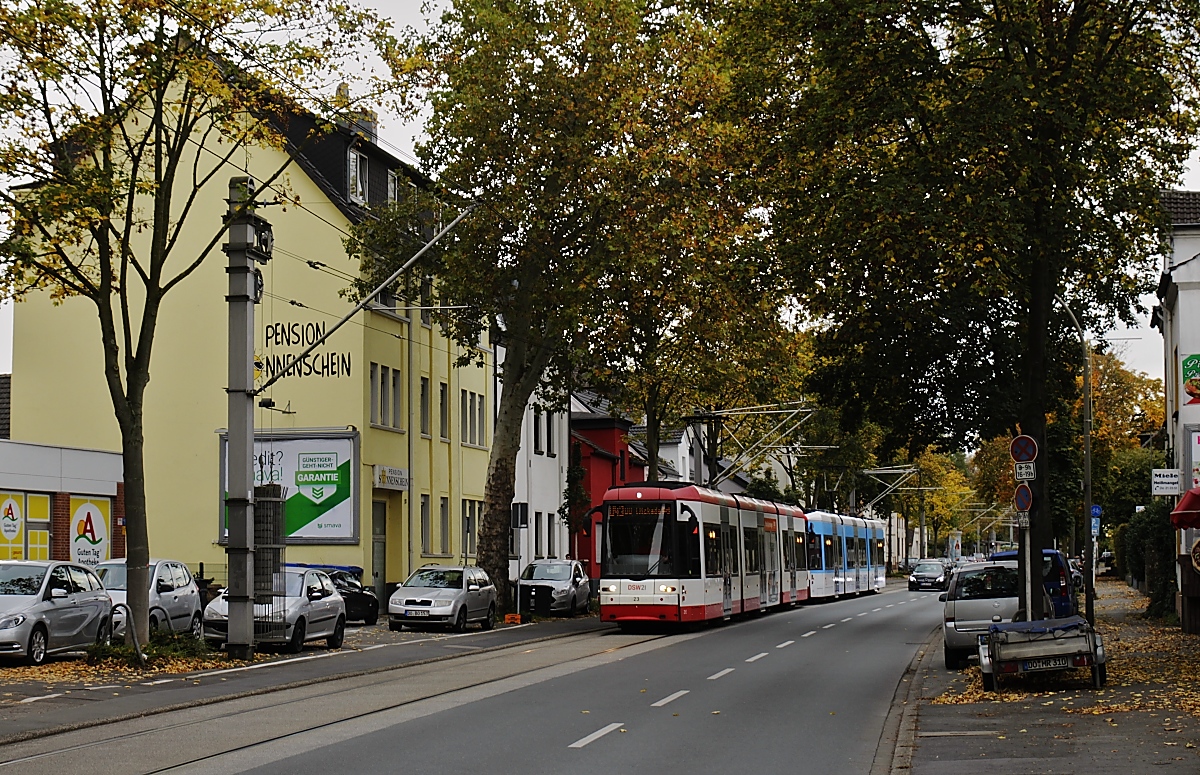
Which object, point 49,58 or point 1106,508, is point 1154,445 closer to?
point 1106,508

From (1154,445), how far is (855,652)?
1705 inches

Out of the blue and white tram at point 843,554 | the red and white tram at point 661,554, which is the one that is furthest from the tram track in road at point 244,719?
the blue and white tram at point 843,554

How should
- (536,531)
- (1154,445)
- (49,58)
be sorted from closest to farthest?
1. (49,58)
2. (536,531)
3. (1154,445)

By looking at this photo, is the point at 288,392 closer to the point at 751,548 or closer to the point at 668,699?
the point at 751,548

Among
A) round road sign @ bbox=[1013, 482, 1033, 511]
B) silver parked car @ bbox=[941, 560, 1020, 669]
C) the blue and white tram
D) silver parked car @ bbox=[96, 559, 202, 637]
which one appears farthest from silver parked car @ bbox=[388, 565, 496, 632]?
the blue and white tram

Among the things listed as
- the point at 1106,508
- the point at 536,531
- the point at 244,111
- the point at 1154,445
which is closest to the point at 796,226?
the point at 244,111

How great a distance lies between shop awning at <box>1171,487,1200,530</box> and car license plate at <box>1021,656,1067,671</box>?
474cm

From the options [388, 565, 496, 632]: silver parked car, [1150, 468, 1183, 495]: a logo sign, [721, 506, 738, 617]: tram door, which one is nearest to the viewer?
[388, 565, 496, 632]: silver parked car

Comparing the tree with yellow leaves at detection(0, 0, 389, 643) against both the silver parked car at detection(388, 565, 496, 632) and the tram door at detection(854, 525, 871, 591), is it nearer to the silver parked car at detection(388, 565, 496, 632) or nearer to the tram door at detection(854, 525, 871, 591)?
the silver parked car at detection(388, 565, 496, 632)

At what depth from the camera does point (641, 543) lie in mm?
33250

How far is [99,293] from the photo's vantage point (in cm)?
2278

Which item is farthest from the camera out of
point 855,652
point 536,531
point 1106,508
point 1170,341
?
point 1106,508

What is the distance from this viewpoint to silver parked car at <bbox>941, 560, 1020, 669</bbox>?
2192cm

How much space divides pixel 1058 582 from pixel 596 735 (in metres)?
12.4
